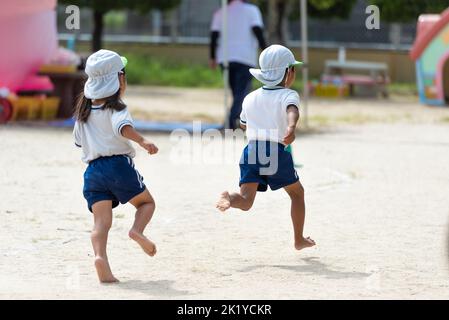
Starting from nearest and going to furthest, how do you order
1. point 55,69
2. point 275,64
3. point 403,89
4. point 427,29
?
point 275,64 < point 55,69 < point 427,29 < point 403,89

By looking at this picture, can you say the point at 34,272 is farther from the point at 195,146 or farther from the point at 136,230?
the point at 195,146

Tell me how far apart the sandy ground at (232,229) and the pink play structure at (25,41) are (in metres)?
1.92

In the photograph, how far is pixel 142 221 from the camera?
6.08 m

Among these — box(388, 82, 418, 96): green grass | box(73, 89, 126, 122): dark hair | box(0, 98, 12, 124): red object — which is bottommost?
box(388, 82, 418, 96): green grass

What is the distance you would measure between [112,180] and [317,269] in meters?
1.31

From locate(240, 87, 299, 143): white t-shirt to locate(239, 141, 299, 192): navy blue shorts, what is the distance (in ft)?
0.20

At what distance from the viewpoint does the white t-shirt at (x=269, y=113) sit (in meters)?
6.72

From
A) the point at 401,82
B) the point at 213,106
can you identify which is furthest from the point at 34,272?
the point at 401,82

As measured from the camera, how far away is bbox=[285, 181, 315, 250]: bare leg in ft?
22.3

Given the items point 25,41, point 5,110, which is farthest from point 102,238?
point 25,41

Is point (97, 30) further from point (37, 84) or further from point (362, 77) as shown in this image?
point (37, 84)

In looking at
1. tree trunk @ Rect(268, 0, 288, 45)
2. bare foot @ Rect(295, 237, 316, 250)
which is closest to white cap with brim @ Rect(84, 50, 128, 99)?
bare foot @ Rect(295, 237, 316, 250)

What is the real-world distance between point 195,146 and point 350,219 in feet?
15.5

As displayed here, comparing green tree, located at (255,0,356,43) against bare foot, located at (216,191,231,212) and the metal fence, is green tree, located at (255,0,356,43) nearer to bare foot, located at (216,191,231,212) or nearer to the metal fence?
the metal fence
